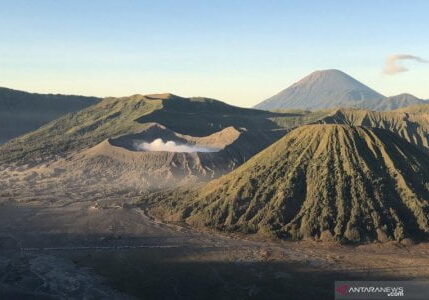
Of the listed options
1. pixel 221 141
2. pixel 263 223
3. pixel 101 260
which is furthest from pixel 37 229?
pixel 221 141

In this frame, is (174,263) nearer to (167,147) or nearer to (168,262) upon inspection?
(168,262)

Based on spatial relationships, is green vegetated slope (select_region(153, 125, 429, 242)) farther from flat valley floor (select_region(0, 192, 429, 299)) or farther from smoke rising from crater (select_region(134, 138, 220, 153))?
smoke rising from crater (select_region(134, 138, 220, 153))

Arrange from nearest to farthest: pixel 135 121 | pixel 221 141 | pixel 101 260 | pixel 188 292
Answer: pixel 188 292 < pixel 101 260 < pixel 221 141 < pixel 135 121

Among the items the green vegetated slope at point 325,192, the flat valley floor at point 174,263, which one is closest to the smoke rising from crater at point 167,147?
the green vegetated slope at point 325,192

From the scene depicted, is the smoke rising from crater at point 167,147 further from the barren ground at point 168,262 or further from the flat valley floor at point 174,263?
the flat valley floor at point 174,263

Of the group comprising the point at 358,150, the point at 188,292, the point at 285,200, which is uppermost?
the point at 358,150

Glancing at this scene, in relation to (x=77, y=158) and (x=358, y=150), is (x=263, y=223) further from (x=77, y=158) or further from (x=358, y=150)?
(x=77, y=158)

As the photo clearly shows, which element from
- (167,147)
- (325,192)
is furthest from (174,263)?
(167,147)
